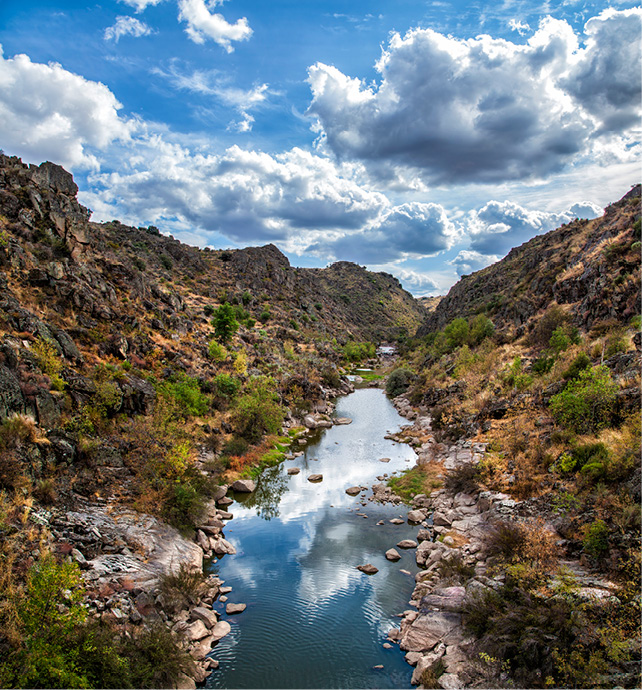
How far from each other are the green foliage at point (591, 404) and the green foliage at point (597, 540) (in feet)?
25.8

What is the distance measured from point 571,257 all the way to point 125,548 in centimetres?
6144

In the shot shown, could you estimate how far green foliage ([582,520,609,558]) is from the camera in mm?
14172

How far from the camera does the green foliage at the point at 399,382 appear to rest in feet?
231

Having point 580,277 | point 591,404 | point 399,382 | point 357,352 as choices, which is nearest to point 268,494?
point 591,404

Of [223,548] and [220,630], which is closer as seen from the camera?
[220,630]

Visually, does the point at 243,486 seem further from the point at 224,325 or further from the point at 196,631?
the point at 224,325

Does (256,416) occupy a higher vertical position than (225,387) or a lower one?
lower

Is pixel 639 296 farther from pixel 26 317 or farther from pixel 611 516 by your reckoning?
pixel 26 317

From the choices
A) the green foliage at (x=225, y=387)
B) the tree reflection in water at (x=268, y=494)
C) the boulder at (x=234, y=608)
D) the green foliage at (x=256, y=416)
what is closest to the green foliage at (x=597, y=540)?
the boulder at (x=234, y=608)

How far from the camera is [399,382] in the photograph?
7100 centimetres

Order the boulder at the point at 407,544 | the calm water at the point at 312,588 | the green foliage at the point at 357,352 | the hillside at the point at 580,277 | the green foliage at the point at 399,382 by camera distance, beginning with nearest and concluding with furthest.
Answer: the calm water at the point at 312,588
the boulder at the point at 407,544
the hillside at the point at 580,277
the green foliage at the point at 399,382
the green foliage at the point at 357,352

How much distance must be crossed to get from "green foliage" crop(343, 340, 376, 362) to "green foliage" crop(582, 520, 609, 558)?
87.7 m

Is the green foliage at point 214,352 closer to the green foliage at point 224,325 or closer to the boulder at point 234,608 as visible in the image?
the green foliage at point 224,325

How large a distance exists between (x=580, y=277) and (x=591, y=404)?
2837cm
